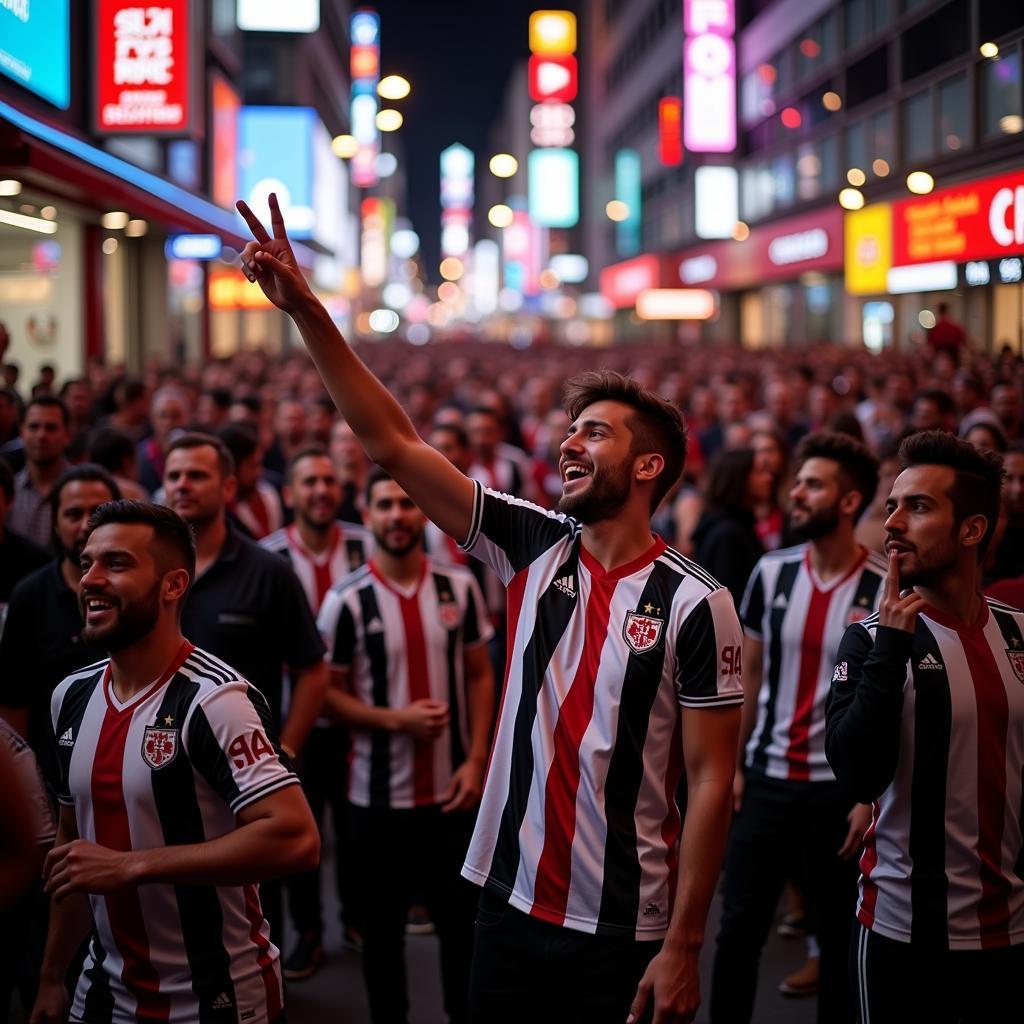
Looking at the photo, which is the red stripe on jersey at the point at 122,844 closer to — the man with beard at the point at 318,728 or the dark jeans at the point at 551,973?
the dark jeans at the point at 551,973

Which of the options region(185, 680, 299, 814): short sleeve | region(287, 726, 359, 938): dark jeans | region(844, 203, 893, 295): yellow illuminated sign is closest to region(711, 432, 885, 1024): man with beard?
region(287, 726, 359, 938): dark jeans

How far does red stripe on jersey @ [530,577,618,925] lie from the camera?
337 cm

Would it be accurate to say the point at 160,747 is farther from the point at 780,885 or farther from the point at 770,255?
the point at 770,255

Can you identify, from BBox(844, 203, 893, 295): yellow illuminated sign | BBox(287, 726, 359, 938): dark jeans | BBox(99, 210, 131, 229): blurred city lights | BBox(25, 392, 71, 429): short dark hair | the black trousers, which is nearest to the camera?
Result: the black trousers

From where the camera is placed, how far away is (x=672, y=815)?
3484 mm

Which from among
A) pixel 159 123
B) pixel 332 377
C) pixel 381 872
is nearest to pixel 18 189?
pixel 159 123

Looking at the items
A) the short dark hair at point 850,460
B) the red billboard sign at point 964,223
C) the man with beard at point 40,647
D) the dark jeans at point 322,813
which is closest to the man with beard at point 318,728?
the dark jeans at point 322,813

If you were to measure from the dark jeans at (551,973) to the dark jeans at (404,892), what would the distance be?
1592 mm

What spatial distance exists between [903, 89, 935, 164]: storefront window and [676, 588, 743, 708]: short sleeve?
18681 mm

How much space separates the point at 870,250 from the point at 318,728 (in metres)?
8.72

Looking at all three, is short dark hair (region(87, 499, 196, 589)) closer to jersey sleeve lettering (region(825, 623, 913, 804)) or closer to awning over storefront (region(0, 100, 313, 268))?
jersey sleeve lettering (region(825, 623, 913, 804))

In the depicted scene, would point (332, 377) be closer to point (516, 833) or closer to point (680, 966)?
point (516, 833)

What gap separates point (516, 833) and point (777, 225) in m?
35.5

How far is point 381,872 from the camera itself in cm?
524
